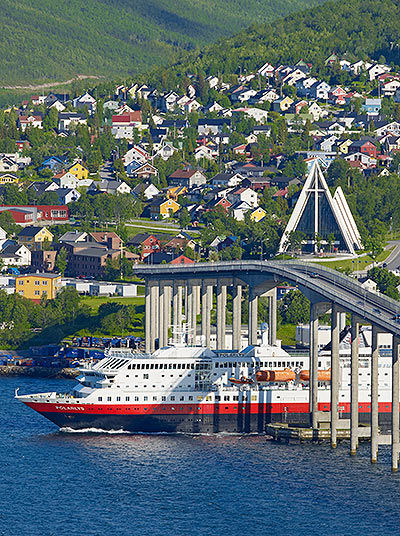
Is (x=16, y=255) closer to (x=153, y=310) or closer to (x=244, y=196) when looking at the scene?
(x=244, y=196)

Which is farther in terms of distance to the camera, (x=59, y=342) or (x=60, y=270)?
(x=60, y=270)

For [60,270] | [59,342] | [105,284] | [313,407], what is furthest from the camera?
[60,270]

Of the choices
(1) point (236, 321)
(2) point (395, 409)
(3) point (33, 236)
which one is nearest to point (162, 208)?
(3) point (33, 236)

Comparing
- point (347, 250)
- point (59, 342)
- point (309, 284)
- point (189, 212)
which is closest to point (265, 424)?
point (309, 284)

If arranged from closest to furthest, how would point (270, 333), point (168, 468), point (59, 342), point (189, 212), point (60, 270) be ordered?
point (168, 468)
point (270, 333)
point (59, 342)
point (60, 270)
point (189, 212)

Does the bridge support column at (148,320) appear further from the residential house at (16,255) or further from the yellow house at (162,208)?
the yellow house at (162,208)

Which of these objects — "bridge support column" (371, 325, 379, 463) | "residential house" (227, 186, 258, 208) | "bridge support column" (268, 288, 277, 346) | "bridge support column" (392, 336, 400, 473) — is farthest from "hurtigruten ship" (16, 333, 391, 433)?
"residential house" (227, 186, 258, 208)

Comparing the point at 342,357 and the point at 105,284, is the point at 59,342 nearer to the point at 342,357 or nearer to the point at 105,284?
the point at 105,284

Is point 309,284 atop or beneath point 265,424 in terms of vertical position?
atop
